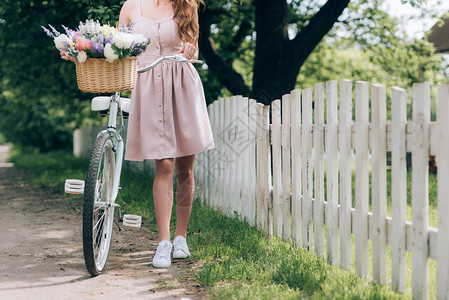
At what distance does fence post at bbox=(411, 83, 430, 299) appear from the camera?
9.04 feet

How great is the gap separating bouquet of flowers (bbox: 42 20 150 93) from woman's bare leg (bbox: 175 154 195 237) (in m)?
0.85

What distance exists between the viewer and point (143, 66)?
3.95 meters

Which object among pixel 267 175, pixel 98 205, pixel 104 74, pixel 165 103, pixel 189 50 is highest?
pixel 189 50

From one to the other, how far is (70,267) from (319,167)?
1.91 meters

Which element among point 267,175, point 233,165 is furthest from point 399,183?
point 233,165

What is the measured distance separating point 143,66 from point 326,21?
15.7 feet

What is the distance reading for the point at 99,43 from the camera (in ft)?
10.8

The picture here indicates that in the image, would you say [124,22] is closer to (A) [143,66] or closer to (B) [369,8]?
(A) [143,66]

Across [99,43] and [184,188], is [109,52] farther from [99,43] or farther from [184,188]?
[184,188]

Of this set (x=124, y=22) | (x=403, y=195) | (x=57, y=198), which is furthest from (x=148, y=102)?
(x=57, y=198)

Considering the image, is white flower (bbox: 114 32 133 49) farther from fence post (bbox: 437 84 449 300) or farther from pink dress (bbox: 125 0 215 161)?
fence post (bbox: 437 84 449 300)

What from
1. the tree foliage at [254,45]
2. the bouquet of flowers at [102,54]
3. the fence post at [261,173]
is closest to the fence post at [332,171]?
the fence post at [261,173]

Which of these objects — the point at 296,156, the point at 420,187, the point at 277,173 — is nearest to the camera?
the point at 420,187

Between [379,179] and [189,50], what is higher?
[189,50]
